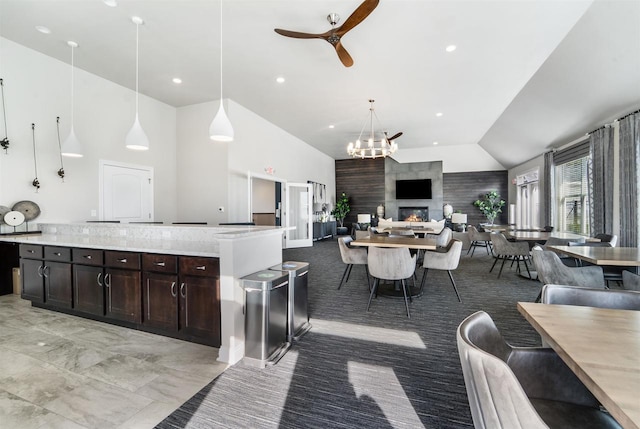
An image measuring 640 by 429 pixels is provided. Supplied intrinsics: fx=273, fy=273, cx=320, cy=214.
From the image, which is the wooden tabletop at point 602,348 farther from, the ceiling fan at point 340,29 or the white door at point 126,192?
the white door at point 126,192

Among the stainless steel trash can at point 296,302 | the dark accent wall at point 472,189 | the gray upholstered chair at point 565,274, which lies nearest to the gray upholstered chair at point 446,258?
the gray upholstered chair at point 565,274

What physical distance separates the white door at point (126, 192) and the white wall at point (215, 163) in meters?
0.71

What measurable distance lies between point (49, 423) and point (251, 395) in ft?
3.76

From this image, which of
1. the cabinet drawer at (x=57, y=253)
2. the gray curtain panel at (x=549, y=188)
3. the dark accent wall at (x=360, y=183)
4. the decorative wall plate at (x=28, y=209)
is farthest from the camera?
the dark accent wall at (x=360, y=183)

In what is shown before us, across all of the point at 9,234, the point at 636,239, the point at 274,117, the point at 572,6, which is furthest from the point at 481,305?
the point at 9,234

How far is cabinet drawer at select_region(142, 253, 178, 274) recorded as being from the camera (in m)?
2.48

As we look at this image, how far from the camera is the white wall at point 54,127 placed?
156 inches

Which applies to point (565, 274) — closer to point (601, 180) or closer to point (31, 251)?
point (601, 180)

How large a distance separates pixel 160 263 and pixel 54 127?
383cm

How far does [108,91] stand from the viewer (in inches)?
200

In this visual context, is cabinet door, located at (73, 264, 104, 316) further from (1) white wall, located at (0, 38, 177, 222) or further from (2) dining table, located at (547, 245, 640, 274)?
(2) dining table, located at (547, 245, 640, 274)

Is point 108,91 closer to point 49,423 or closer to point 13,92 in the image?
point 13,92

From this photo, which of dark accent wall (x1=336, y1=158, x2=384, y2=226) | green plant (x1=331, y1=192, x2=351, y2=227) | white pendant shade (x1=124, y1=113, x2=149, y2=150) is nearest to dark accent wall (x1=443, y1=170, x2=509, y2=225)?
dark accent wall (x1=336, y1=158, x2=384, y2=226)

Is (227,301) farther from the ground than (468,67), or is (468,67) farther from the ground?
(468,67)
